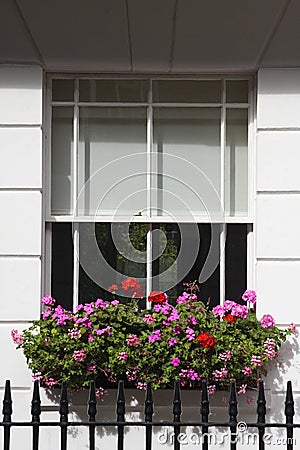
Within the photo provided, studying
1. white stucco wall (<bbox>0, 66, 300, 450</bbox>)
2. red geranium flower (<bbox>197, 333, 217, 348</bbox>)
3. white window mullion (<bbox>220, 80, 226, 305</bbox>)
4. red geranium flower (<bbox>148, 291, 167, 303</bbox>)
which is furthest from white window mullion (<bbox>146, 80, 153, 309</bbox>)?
white stucco wall (<bbox>0, 66, 300, 450</bbox>)

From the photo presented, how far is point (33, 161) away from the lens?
541 cm

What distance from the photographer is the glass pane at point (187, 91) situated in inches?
221

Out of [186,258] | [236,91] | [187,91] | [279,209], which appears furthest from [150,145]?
[279,209]

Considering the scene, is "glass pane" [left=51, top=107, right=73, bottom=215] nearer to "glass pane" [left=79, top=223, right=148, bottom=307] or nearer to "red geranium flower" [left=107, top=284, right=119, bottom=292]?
"glass pane" [left=79, top=223, right=148, bottom=307]

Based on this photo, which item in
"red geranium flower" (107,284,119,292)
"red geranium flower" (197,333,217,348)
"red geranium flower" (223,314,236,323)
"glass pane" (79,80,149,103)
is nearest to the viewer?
"red geranium flower" (197,333,217,348)

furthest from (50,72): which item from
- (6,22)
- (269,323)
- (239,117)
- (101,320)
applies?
(269,323)

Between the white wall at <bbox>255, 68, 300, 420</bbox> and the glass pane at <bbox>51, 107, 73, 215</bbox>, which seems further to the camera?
the glass pane at <bbox>51, 107, 73, 215</bbox>

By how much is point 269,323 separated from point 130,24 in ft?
6.36

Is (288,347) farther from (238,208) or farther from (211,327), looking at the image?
(238,208)

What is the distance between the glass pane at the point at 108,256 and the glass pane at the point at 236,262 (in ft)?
1.70

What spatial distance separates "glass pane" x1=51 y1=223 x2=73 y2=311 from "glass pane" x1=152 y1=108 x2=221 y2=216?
1.96 ft

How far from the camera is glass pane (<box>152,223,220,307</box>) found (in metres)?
5.53

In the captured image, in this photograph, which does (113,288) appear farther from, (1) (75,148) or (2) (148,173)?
(1) (75,148)

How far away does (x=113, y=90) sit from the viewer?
5.60 m
